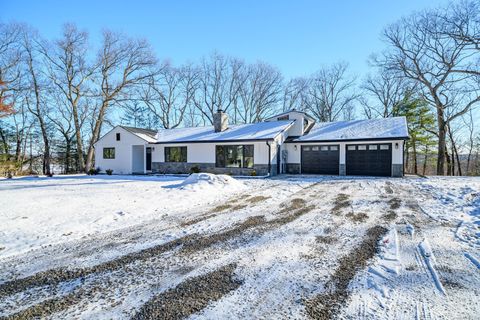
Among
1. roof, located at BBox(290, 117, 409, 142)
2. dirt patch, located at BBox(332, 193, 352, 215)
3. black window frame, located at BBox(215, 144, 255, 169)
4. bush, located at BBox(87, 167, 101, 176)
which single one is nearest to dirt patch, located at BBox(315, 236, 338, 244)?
dirt patch, located at BBox(332, 193, 352, 215)

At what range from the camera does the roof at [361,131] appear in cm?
1509

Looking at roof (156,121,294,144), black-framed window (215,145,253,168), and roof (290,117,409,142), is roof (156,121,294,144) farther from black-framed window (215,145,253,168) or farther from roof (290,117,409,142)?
roof (290,117,409,142)

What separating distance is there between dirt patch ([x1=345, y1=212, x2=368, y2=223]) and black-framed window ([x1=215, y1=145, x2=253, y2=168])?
10735 millimetres

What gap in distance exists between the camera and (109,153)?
20.3 m

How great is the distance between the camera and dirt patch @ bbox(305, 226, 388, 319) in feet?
7.19

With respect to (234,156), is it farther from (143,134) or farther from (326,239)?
(326,239)

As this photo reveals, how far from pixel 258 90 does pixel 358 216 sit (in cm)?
2926

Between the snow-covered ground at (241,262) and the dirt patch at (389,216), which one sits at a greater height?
the dirt patch at (389,216)

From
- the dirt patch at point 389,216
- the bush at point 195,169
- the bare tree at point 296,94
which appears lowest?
the dirt patch at point 389,216

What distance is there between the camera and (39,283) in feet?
8.94

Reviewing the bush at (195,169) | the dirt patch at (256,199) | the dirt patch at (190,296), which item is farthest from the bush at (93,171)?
the dirt patch at (190,296)

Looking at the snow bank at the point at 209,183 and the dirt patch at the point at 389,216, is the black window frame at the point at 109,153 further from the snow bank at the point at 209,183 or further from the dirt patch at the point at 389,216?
the dirt patch at the point at 389,216

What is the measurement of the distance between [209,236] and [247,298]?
79.3 inches

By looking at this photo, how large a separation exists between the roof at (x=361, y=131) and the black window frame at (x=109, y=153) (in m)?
14.4
